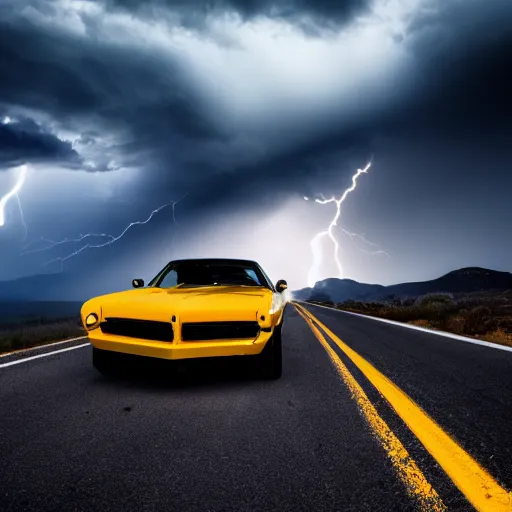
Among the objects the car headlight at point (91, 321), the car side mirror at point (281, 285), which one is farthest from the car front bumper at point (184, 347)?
the car side mirror at point (281, 285)

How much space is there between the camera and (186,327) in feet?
10.5

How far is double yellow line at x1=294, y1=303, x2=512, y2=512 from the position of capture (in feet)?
4.91

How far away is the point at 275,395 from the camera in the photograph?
312 cm

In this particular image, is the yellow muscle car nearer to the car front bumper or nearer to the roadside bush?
the car front bumper

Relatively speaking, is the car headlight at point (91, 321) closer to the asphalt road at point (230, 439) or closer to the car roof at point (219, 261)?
the asphalt road at point (230, 439)

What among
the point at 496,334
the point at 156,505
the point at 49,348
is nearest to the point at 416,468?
the point at 156,505

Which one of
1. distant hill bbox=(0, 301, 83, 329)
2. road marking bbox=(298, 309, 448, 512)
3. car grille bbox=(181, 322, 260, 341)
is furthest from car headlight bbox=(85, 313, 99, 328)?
distant hill bbox=(0, 301, 83, 329)

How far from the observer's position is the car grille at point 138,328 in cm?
323

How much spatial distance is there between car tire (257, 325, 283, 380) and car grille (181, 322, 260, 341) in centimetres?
22

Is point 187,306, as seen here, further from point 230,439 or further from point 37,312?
point 37,312

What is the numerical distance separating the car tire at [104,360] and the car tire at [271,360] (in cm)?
138

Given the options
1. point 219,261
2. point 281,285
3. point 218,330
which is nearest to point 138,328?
point 218,330

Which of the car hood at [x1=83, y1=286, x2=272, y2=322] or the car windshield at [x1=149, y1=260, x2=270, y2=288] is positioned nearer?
the car hood at [x1=83, y1=286, x2=272, y2=322]

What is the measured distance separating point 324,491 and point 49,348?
569 cm
